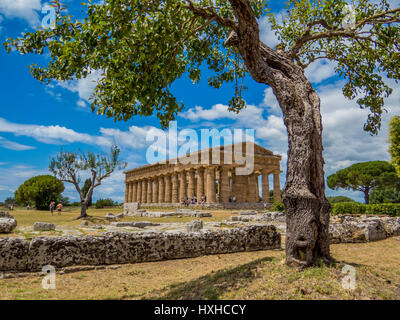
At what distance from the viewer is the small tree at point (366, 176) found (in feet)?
149

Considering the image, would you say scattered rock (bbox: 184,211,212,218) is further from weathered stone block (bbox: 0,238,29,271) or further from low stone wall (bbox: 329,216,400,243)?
weathered stone block (bbox: 0,238,29,271)

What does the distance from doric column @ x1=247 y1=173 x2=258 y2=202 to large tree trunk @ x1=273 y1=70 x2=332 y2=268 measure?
37.0m

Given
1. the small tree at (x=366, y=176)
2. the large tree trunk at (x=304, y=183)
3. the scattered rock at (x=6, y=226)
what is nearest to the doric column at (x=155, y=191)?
the small tree at (x=366, y=176)

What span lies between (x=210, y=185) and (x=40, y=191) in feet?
106

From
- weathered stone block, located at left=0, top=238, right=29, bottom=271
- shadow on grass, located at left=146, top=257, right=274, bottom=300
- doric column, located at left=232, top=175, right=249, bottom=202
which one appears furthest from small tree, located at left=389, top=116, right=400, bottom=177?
weathered stone block, located at left=0, top=238, right=29, bottom=271

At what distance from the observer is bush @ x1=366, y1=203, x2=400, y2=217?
61.5ft

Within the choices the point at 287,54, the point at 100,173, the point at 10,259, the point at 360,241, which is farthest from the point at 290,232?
the point at 100,173

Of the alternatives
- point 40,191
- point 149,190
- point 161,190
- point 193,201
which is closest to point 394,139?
point 193,201

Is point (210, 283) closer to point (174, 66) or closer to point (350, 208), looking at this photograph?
point (174, 66)

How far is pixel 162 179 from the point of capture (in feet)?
170

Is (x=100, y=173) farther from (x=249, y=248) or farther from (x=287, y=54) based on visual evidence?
(x=287, y=54)

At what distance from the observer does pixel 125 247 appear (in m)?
5.61

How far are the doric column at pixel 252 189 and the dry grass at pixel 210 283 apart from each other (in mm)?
35407
